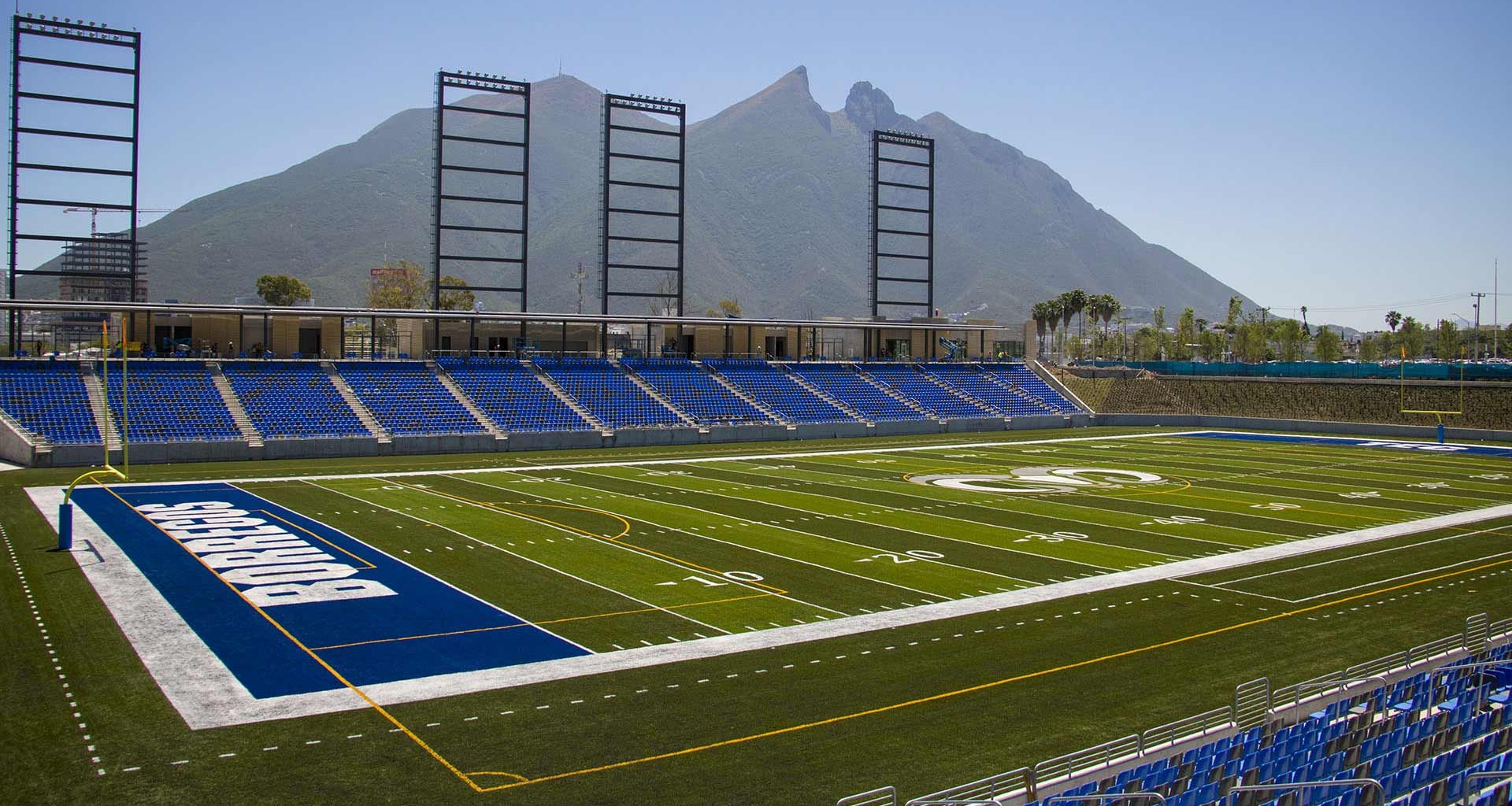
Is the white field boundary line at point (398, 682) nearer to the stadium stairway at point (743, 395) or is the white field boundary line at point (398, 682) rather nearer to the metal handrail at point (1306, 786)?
the metal handrail at point (1306, 786)

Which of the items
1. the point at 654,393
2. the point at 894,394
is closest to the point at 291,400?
the point at 654,393

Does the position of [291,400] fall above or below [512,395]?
below

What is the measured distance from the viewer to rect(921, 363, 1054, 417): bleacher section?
72500 millimetres

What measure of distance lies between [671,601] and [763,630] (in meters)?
2.66

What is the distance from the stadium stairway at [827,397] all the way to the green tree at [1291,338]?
282 ft

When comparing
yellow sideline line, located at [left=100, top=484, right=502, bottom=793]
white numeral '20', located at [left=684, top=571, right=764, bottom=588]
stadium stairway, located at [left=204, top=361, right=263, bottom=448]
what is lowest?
yellow sideline line, located at [left=100, top=484, right=502, bottom=793]

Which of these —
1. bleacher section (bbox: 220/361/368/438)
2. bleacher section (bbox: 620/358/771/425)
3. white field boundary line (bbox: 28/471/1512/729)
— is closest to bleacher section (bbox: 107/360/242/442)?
bleacher section (bbox: 220/361/368/438)

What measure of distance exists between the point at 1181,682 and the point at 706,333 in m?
56.7

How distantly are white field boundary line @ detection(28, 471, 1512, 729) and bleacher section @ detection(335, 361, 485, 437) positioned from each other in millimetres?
25206

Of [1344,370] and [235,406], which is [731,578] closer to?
[235,406]

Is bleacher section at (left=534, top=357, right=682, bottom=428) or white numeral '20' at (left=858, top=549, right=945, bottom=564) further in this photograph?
bleacher section at (left=534, top=357, right=682, bottom=428)

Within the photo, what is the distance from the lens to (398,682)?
15719mm

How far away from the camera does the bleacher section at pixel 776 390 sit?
63.3 metres

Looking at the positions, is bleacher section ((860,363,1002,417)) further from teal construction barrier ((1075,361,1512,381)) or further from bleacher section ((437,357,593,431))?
bleacher section ((437,357,593,431))
